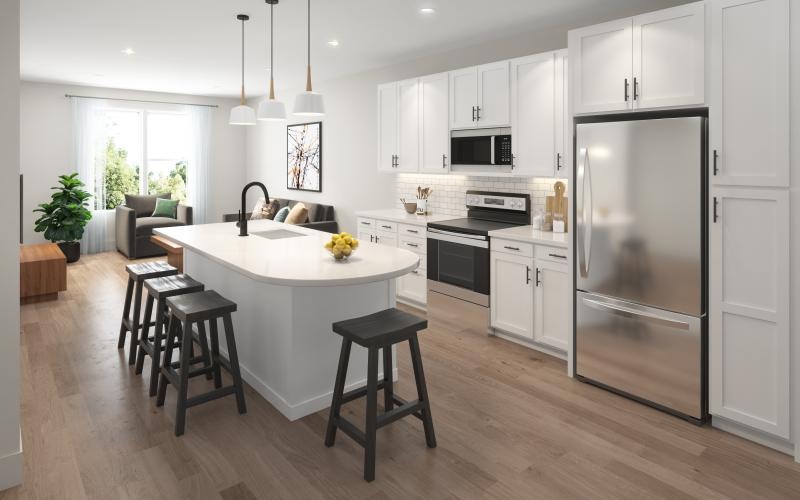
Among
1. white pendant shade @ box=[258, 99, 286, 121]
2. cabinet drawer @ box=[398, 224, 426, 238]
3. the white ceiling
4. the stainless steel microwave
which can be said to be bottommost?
cabinet drawer @ box=[398, 224, 426, 238]

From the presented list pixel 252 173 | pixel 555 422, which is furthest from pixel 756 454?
pixel 252 173

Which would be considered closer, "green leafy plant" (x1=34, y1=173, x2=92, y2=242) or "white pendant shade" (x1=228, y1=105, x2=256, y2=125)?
"white pendant shade" (x1=228, y1=105, x2=256, y2=125)

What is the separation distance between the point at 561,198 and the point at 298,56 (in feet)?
11.3

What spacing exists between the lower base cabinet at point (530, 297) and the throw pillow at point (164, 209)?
6.40 metres

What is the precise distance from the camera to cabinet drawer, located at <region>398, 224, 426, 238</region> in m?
5.29

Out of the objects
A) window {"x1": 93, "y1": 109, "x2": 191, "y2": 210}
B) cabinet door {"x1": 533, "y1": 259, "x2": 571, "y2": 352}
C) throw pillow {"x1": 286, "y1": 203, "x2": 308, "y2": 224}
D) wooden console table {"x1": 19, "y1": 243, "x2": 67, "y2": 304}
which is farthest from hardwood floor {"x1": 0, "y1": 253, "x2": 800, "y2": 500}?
window {"x1": 93, "y1": 109, "x2": 191, "y2": 210}

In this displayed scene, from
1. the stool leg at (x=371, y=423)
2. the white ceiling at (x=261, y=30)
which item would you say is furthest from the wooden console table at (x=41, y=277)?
the stool leg at (x=371, y=423)

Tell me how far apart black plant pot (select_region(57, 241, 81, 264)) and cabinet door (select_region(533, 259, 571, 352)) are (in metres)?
6.99

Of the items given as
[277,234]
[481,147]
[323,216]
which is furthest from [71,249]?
[481,147]

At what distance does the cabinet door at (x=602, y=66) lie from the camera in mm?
3303

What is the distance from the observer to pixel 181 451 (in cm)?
277

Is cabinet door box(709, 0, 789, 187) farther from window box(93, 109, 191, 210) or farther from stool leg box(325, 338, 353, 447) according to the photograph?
window box(93, 109, 191, 210)

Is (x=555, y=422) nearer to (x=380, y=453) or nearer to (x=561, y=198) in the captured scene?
(x=380, y=453)

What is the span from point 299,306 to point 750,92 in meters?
2.63
